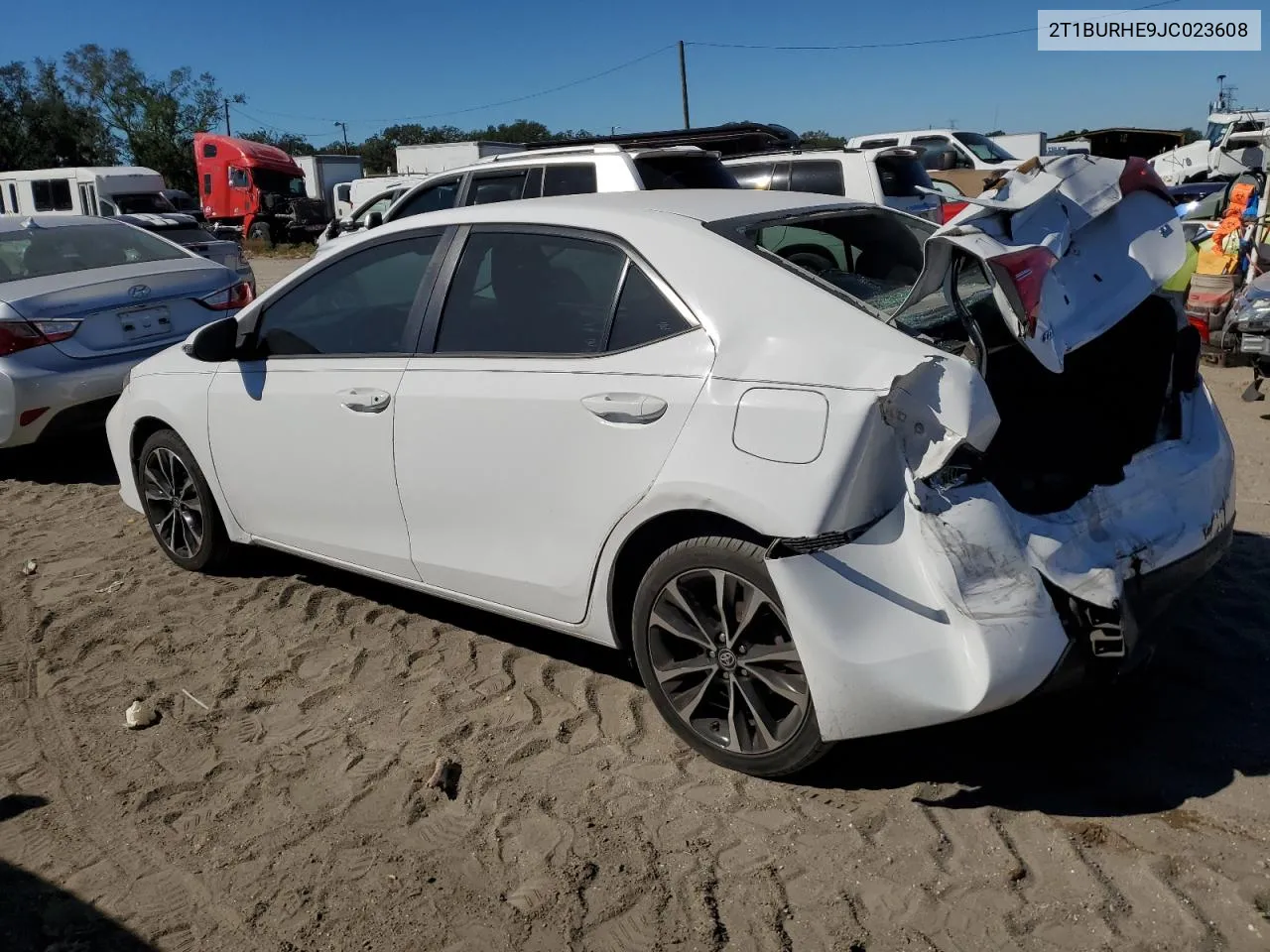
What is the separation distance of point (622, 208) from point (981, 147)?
17852 mm

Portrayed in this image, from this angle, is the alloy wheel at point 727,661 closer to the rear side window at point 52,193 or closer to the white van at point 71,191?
the white van at point 71,191

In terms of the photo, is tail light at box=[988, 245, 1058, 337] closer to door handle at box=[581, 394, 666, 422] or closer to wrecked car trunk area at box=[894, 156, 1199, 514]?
wrecked car trunk area at box=[894, 156, 1199, 514]

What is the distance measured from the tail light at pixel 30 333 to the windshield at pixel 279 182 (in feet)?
92.1

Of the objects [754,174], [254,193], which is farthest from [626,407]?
[254,193]

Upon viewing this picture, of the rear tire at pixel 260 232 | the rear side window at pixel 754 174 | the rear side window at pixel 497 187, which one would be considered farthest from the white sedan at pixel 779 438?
the rear tire at pixel 260 232

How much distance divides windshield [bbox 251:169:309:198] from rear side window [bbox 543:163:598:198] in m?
26.6

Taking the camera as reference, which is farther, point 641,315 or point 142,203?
point 142,203

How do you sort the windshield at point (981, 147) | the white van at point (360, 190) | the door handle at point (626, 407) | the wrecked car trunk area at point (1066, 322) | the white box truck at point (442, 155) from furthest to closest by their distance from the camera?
the white box truck at point (442, 155), the white van at point (360, 190), the windshield at point (981, 147), the door handle at point (626, 407), the wrecked car trunk area at point (1066, 322)

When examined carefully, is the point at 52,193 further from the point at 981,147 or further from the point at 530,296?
the point at 530,296

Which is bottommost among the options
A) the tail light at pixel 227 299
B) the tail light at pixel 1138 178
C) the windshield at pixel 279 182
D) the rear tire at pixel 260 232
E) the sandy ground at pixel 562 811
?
the sandy ground at pixel 562 811

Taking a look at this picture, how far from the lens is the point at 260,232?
31.5 m

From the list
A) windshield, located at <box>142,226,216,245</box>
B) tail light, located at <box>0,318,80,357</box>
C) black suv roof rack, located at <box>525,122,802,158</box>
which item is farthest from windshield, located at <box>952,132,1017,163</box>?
tail light, located at <box>0,318,80,357</box>

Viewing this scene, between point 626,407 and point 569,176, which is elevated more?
point 569,176

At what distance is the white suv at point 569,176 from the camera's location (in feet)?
26.5
